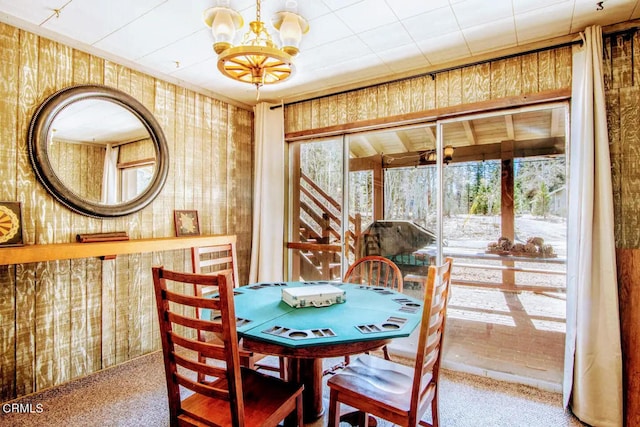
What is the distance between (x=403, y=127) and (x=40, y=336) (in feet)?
11.1

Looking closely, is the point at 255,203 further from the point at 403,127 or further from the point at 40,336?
the point at 40,336

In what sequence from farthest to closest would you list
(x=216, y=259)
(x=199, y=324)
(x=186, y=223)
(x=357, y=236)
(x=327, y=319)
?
(x=357, y=236) < (x=186, y=223) < (x=216, y=259) < (x=327, y=319) < (x=199, y=324)

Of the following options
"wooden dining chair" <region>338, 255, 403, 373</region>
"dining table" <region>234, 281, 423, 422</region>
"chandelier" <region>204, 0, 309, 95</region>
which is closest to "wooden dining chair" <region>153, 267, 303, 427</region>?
"dining table" <region>234, 281, 423, 422</region>

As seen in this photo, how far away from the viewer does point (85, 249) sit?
92.6 inches

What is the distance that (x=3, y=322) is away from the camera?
2.25m

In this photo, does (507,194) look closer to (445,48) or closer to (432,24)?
(445,48)

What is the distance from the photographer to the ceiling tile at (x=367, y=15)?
212 cm

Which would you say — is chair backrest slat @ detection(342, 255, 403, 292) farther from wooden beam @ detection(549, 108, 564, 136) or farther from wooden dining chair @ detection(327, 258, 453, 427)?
wooden beam @ detection(549, 108, 564, 136)

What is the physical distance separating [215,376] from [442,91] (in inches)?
109

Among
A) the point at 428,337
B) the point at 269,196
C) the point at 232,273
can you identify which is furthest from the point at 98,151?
the point at 428,337

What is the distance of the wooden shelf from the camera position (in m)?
Result: 2.05

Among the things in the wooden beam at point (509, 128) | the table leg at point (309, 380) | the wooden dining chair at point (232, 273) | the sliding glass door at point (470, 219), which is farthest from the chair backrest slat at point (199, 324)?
the wooden beam at point (509, 128)

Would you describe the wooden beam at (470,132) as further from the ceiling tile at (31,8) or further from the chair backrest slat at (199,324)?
the ceiling tile at (31,8)

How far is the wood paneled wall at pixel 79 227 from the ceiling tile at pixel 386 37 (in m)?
1.89
